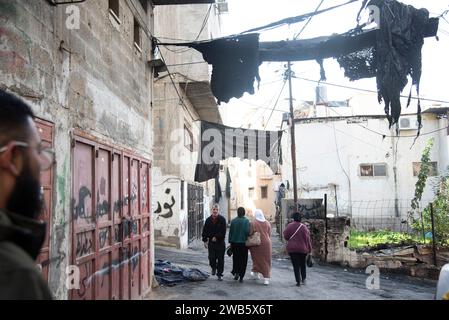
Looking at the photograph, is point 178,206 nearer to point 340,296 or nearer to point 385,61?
point 340,296

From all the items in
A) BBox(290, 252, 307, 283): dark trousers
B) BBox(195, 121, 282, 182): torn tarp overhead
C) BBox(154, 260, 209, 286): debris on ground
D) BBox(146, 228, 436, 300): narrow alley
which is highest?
BBox(195, 121, 282, 182): torn tarp overhead

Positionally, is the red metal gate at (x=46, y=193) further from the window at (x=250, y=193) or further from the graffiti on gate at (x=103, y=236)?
the window at (x=250, y=193)

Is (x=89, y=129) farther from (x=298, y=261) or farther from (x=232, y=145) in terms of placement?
(x=232, y=145)

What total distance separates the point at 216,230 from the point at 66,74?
5464 millimetres

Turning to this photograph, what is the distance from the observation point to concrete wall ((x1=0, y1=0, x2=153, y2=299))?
12.3 ft

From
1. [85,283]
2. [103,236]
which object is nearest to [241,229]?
[103,236]

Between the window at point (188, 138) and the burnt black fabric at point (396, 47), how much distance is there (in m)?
9.68

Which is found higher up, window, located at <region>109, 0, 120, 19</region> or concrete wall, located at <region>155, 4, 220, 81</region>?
concrete wall, located at <region>155, 4, 220, 81</region>

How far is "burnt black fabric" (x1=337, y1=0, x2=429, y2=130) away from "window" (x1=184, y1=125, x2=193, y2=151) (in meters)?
9.68

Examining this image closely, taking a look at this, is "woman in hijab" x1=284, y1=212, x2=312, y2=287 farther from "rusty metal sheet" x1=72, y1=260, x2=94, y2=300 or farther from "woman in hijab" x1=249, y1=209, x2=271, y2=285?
"rusty metal sheet" x1=72, y1=260, x2=94, y2=300

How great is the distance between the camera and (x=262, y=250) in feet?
30.6

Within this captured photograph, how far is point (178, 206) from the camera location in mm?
13906


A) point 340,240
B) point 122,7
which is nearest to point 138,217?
point 122,7

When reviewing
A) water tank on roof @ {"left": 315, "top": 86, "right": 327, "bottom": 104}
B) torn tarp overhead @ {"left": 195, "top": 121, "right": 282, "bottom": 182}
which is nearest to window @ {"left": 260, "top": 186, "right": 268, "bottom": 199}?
water tank on roof @ {"left": 315, "top": 86, "right": 327, "bottom": 104}
